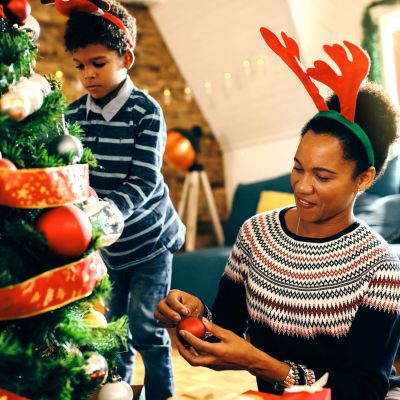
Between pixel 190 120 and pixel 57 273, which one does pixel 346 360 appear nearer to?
pixel 57 273

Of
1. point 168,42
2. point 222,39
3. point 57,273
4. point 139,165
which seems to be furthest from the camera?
point 168,42

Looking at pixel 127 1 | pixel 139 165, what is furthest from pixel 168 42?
pixel 139 165

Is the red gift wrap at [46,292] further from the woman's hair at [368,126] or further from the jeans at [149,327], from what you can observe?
the jeans at [149,327]

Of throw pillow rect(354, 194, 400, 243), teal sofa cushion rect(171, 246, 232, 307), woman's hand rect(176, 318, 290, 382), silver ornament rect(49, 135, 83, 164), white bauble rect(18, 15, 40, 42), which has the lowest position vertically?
teal sofa cushion rect(171, 246, 232, 307)

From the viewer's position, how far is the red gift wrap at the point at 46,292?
28.3 inches

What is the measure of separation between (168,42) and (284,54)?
3270mm

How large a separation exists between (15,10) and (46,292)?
41cm

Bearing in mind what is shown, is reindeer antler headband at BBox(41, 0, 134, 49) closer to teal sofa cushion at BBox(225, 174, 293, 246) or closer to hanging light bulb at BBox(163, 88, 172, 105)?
teal sofa cushion at BBox(225, 174, 293, 246)

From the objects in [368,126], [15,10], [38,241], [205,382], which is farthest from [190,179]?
[38,241]

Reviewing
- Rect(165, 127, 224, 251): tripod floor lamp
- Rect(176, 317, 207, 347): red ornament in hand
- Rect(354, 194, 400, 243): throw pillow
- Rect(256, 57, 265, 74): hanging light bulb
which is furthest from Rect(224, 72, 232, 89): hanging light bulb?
Rect(176, 317, 207, 347): red ornament in hand

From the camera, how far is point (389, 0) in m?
3.16

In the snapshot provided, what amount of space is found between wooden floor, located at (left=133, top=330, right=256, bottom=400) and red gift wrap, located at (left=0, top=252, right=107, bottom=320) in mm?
1470

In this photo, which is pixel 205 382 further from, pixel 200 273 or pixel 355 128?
pixel 355 128

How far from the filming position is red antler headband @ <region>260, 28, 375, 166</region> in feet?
3.47
